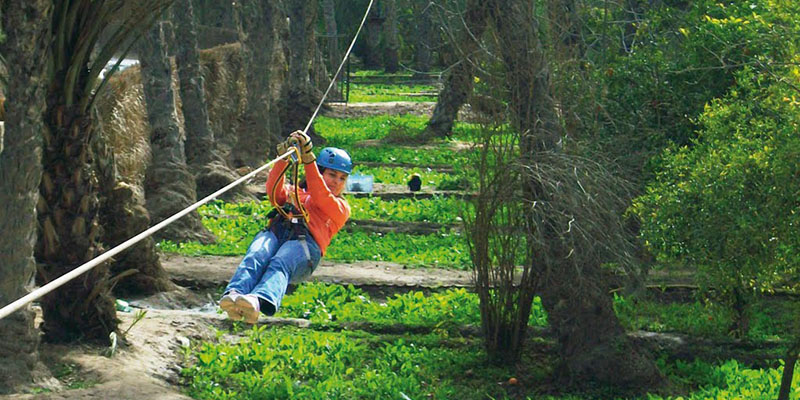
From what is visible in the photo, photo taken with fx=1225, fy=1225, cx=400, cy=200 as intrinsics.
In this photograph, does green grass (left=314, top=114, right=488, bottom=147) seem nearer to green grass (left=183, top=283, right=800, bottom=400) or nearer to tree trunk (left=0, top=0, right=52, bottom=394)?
green grass (left=183, top=283, right=800, bottom=400)

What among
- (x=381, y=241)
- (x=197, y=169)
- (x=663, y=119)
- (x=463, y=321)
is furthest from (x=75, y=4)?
(x=197, y=169)

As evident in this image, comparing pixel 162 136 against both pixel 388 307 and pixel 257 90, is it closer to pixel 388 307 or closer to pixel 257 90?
pixel 388 307

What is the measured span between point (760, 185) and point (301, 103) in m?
19.9

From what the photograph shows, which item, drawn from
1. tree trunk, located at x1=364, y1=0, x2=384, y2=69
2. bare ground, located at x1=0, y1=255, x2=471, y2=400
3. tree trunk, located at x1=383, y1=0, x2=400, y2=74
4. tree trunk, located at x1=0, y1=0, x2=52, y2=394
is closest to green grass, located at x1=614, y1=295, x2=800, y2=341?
bare ground, located at x1=0, y1=255, x2=471, y2=400

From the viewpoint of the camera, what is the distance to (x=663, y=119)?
12.1 metres

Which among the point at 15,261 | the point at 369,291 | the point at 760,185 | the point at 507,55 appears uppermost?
the point at 507,55

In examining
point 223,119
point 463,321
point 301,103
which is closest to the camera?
point 463,321

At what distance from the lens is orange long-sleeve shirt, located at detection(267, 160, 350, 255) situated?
28.8 feet

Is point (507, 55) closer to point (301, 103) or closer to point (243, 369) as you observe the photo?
point (243, 369)

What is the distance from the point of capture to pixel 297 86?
2680 centimetres

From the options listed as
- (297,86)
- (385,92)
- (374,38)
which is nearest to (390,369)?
(297,86)

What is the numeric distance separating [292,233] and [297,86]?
723 inches

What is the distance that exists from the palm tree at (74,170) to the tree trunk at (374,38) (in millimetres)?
45710

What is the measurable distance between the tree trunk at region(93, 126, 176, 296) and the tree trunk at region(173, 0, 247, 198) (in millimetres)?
5772
